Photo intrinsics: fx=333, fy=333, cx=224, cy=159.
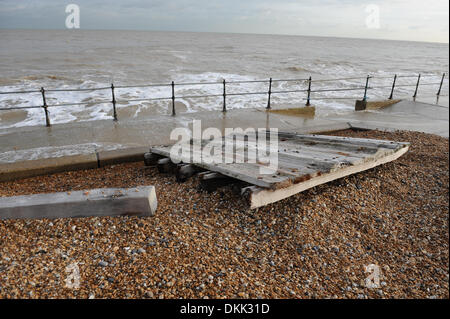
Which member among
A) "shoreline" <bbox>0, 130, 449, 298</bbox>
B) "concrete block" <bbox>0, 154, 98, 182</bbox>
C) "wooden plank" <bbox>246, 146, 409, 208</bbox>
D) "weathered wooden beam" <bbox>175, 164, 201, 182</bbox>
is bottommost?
"concrete block" <bbox>0, 154, 98, 182</bbox>

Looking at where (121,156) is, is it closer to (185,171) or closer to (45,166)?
(45,166)

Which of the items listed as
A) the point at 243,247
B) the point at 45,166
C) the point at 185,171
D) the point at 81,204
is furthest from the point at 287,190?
the point at 45,166

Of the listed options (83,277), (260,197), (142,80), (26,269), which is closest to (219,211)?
(260,197)

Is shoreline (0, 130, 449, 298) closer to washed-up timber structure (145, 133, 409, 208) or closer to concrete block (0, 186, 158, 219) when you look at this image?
concrete block (0, 186, 158, 219)

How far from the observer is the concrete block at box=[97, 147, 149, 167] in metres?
5.38

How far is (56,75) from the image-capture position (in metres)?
22.7

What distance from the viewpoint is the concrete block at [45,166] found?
4.90 m

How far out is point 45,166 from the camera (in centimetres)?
506

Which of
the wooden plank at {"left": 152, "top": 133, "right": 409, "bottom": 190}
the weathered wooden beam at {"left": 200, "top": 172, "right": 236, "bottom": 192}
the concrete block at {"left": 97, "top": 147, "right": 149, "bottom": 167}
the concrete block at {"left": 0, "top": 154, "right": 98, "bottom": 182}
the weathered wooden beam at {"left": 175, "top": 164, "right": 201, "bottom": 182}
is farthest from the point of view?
the concrete block at {"left": 97, "top": 147, "right": 149, "bottom": 167}

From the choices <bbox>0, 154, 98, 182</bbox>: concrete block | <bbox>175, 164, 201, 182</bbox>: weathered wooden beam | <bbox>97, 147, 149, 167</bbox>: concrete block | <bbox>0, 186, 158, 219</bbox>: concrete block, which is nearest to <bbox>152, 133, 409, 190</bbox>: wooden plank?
<bbox>175, 164, 201, 182</bbox>: weathered wooden beam

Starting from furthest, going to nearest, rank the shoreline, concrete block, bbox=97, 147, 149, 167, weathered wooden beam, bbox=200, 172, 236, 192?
concrete block, bbox=97, 147, 149, 167 → weathered wooden beam, bbox=200, 172, 236, 192 → the shoreline

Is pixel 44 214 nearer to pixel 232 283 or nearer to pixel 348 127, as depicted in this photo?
pixel 232 283

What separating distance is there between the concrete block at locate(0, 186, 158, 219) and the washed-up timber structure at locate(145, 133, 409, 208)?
842 millimetres

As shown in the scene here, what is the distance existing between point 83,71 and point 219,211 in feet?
81.5
